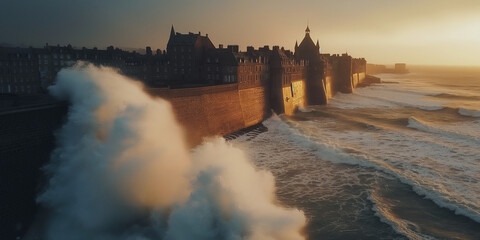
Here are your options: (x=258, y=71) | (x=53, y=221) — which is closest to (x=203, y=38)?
(x=258, y=71)

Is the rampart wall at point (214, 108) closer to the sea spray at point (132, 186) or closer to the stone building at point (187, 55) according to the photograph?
the sea spray at point (132, 186)

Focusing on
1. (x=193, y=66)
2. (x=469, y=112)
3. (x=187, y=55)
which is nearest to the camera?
(x=193, y=66)

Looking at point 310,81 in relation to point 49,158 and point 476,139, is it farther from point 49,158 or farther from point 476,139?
point 49,158

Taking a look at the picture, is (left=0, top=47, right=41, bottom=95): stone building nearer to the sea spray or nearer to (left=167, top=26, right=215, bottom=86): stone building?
(left=167, top=26, right=215, bottom=86): stone building

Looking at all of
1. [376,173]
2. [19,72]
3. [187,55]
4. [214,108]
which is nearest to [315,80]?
[187,55]

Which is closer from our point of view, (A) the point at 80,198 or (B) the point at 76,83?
(A) the point at 80,198

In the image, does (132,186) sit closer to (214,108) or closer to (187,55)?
(214,108)
